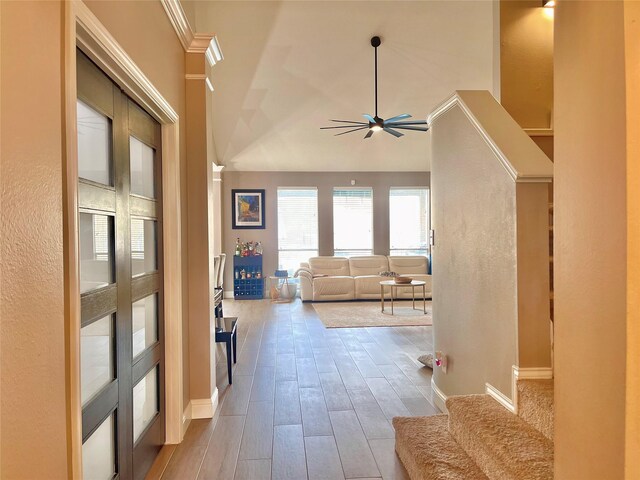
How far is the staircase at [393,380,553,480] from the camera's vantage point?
5.10 feet

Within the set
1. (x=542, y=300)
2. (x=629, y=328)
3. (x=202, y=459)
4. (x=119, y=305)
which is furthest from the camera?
(x=202, y=459)

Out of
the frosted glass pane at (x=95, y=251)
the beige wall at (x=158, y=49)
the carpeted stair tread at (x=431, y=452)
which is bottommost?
the carpeted stair tread at (x=431, y=452)

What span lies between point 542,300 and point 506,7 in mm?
2515

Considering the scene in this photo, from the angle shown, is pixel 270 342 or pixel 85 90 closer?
pixel 85 90

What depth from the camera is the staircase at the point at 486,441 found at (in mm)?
1554

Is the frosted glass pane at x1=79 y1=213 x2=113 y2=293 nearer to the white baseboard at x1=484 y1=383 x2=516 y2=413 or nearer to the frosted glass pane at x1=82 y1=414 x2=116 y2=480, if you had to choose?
the frosted glass pane at x1=82 y1=414 x2=116 y2=480

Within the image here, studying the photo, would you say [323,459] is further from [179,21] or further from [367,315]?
[367,315]

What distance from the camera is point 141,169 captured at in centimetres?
216

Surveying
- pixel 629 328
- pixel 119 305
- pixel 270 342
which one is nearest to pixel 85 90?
pixel 119 305

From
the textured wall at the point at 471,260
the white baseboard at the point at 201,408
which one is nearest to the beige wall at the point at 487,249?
the textured wall at the point at 471,260

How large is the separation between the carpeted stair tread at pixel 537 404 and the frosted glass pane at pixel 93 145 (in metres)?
2.12

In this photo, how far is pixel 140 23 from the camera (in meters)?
1.86

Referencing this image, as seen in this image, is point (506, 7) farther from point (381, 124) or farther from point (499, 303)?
point (499, 303)

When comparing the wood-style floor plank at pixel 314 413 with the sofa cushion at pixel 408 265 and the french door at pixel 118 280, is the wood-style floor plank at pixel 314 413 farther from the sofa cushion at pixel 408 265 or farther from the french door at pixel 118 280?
the sofa cushion at pixel 408 265
